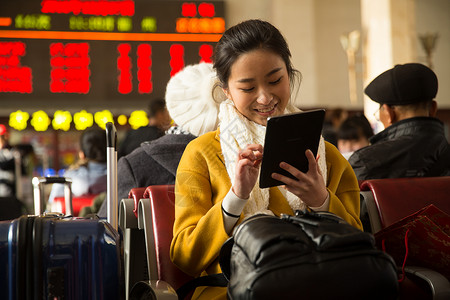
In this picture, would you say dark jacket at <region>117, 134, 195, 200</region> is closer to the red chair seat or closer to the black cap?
the black cap

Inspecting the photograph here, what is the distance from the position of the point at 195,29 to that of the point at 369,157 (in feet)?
20.8

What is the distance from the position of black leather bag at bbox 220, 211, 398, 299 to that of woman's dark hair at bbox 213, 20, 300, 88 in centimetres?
66

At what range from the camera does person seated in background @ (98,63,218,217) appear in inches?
105

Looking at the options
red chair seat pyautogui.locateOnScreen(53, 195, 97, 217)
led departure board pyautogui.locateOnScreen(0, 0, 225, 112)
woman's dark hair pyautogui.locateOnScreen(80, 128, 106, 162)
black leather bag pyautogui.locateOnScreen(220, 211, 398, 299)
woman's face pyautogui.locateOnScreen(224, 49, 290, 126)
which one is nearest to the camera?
black leather bag pyautogui.locateOnScreen(220, 211, 398, 299)

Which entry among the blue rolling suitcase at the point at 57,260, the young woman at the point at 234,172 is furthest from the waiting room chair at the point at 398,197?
the blue rolling suitcase at the point at 57,260

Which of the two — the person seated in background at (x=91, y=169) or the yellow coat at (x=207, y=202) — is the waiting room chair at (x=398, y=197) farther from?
the person seated in background at (x=91, y=169)

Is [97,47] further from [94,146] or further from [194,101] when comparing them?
[194,101]

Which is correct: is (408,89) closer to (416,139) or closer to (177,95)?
(416,139)

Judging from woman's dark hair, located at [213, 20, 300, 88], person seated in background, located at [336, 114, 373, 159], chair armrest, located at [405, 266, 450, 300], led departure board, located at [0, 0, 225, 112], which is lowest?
chair armrest, located at [405, 266, 450, 300]

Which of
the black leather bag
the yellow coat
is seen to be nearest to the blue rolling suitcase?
the yellow coat

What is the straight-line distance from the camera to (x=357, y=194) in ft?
6.62

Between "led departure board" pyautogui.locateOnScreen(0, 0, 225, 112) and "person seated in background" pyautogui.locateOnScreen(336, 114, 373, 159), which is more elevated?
"led departure board" pyautogui.locateOnScreen(0, 0, 225, 112)

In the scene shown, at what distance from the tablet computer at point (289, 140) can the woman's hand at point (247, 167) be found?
5 cm

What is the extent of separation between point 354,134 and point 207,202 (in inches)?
108
